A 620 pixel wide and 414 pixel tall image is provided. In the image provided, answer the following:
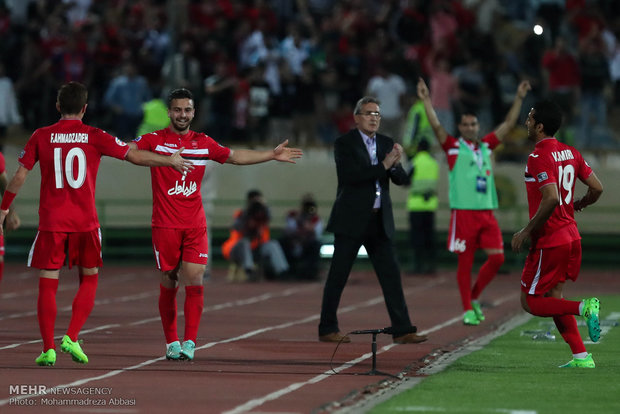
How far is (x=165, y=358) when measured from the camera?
41.4 ft

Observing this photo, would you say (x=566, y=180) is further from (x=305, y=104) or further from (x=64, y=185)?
(x=305, y=104)

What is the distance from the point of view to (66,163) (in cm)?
1183

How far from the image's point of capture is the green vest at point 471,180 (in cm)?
1678

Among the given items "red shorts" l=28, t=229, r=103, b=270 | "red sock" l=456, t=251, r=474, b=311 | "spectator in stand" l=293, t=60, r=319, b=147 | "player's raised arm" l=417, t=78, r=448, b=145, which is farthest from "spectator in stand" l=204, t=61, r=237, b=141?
"red shorts" l=28, t=229, r=103, b=270

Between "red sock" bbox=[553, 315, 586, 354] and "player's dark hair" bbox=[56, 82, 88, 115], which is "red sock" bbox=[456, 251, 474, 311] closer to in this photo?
"red sock" bbox=[553, 315, 586, 354]

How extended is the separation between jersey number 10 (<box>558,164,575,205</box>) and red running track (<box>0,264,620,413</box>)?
1.90 metres

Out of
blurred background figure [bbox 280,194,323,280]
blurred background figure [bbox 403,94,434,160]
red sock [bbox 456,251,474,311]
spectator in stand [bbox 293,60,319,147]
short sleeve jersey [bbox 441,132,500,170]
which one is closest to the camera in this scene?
red sock [bbox 456,251,474,311]

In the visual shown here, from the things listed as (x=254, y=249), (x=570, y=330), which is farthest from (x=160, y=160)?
(x=254, y=249)

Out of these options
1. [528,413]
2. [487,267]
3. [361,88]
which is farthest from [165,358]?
[361,88]

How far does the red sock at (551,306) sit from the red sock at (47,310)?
3.99 meters

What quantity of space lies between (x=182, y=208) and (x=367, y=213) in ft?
8.29

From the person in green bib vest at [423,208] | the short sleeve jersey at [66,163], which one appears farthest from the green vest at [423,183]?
the short sleeve jersey at [66,163]

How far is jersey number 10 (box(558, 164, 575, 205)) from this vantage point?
460 inches

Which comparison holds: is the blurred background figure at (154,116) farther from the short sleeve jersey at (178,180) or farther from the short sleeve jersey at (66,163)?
the short sleeve jersey at (66,163)
